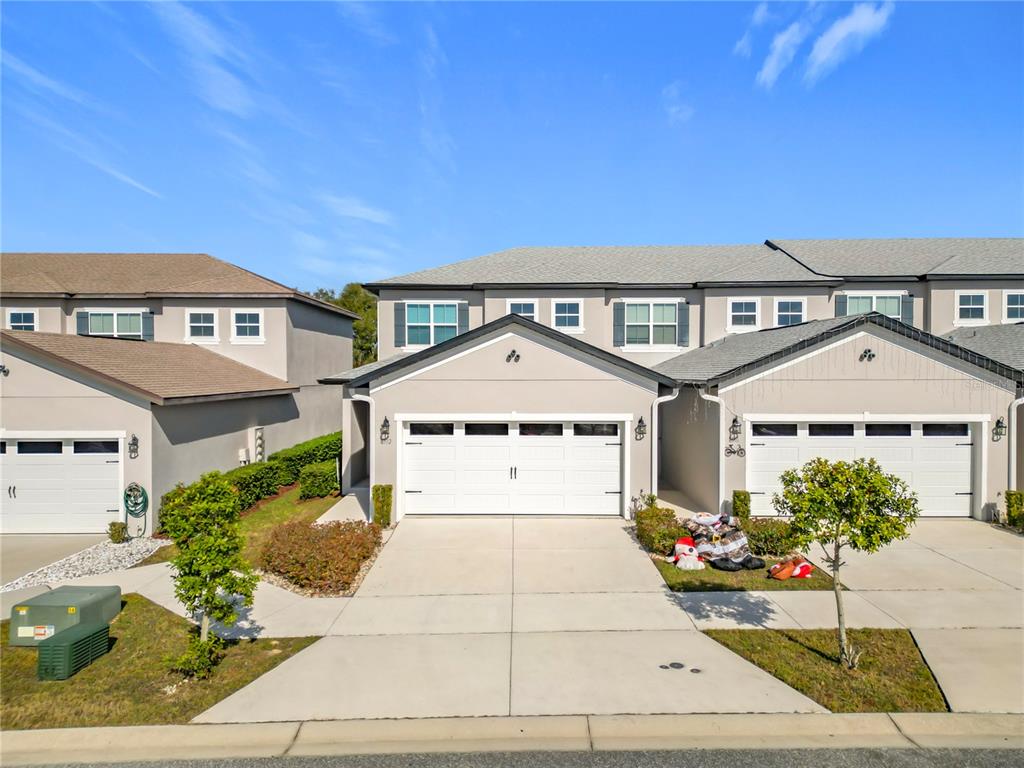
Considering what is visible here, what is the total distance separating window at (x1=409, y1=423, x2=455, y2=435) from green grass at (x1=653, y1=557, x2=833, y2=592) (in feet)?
19.7

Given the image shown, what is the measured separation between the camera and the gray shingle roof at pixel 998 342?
47.6 ft

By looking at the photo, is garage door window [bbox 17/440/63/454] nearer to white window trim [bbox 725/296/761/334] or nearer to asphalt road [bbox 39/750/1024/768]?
asphalt road [bbox 39/750/1024/768]

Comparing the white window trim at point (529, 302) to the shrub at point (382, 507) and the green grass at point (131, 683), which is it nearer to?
the shrub at point (382, 507)

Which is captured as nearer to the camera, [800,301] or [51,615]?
[51,615]

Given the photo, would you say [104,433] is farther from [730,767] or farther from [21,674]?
[730,767]

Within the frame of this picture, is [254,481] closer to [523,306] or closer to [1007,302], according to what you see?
[523,306]

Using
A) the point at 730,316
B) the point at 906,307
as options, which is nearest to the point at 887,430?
the point at 730,316

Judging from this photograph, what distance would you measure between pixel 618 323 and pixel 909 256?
42.0 feet

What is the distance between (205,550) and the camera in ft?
22.0

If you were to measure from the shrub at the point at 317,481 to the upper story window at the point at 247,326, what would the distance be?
7240 millimetres

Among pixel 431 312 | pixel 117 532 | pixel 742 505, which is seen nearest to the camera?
pixel 117 532

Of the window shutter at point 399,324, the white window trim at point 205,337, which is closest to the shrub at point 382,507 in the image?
the window shutter at point 399,324

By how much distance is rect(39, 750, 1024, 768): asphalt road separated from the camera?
17.2 feet

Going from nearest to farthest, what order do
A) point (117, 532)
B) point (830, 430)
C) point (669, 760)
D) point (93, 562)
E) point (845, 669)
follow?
point (669, 760)
point (845, 669)
point (93, 562)
point (117, 532)
point (830, 430)
